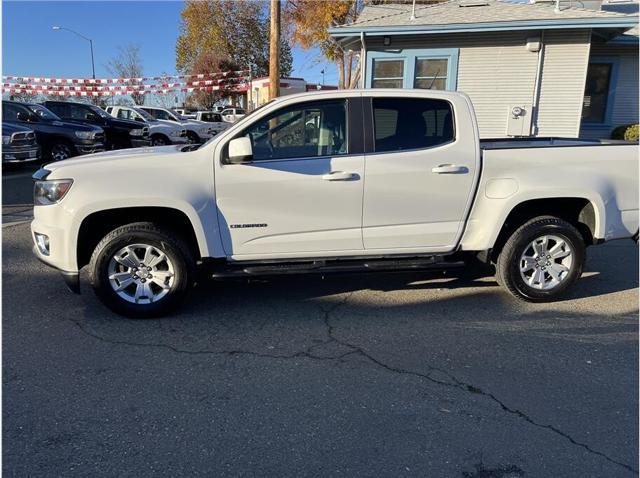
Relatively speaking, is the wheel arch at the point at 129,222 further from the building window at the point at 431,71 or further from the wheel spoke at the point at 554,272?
the building window at the point at 431,71

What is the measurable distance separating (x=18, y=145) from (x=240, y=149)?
10001mm

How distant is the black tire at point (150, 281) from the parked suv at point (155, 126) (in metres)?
14.6

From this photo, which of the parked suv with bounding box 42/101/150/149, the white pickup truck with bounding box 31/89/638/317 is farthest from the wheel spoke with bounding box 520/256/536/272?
the parked suv with bounding box 42/101/150/149

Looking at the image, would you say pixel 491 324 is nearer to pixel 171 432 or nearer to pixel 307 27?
pixel 171 432

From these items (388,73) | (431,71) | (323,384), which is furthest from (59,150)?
→ (323,384)

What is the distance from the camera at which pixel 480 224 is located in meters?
4.38

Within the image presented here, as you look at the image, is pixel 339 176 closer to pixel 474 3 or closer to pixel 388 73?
pixel 388 73

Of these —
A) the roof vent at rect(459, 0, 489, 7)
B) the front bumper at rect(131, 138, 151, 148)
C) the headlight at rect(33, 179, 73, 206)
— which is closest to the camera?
the headlight at rect(33, 179, 73, 206)

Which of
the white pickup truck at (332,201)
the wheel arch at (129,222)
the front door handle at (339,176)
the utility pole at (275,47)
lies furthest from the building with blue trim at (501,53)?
the wheel arch at (129,222)

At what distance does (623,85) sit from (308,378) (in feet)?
45.4

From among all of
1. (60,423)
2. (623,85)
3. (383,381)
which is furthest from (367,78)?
(60,423)

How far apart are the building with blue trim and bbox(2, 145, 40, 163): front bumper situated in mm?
7888

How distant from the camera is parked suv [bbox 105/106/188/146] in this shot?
57.7 ft

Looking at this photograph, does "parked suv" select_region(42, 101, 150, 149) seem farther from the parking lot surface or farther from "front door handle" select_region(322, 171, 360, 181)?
"front door handle" select_region(322, 171, 360, 181)
